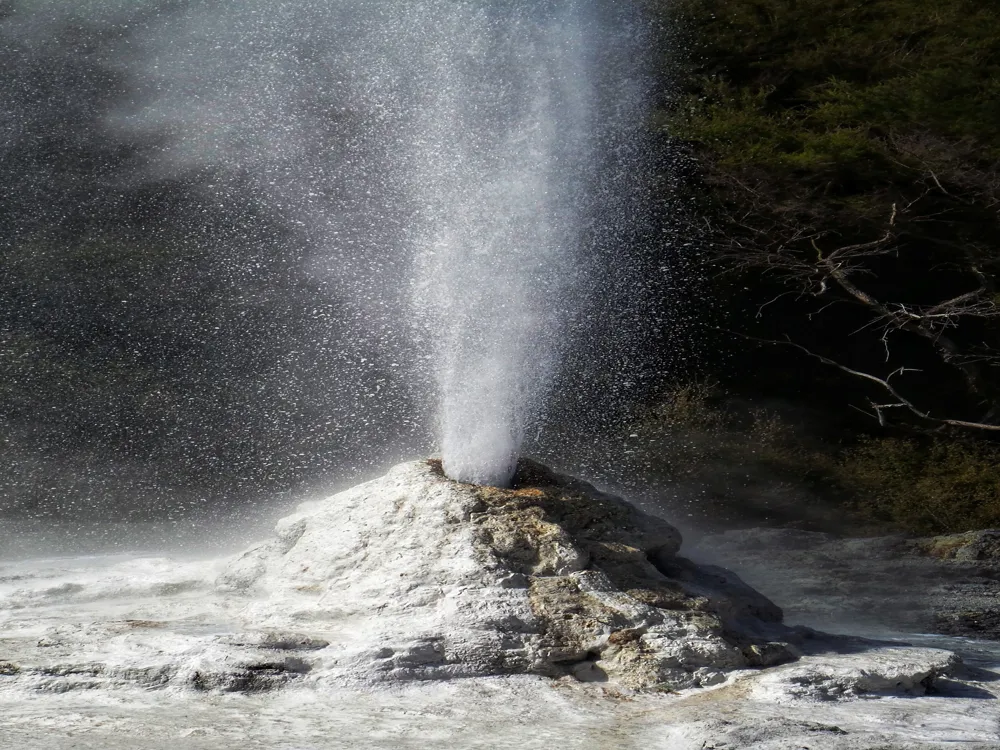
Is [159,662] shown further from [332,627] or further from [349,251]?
[349,251]

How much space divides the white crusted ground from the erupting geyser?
23.9 inches

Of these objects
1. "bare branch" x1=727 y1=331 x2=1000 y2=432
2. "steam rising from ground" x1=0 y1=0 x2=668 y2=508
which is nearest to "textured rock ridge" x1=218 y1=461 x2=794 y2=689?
"steam rising from ground" x1=0 y1=0 x2=668 y2=508

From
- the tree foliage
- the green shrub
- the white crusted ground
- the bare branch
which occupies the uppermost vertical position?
the tree foliage

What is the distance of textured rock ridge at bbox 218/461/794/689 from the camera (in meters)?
3.04

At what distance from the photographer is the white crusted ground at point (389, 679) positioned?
8.34ft

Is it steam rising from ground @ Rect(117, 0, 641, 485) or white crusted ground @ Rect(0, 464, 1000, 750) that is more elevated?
steam rising from ground @ Rect(117, 0, 641, 485)

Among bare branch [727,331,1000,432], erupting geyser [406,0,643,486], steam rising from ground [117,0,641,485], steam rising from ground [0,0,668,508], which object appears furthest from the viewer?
steam rising from ground [0,0,668,508]

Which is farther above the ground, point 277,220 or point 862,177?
point 277,220

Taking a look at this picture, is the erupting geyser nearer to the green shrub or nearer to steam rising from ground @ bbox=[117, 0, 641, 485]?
steam rising from ground @ bbox=[117, 0, 641, 485]

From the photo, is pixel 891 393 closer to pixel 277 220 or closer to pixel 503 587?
pixel 277 220

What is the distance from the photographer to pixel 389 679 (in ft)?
9.49

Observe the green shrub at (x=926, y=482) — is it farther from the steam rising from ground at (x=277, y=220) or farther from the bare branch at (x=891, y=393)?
the steam rising from ground at (x=277, y=220)

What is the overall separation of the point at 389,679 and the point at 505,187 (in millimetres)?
2858

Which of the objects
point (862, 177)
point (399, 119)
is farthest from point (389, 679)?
point (862, 177)
